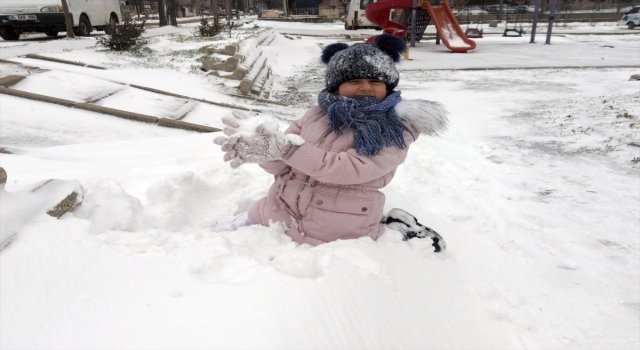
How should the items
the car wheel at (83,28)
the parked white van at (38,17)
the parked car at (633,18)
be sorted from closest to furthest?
the parked white van at (38,17), the car wheel at (83,28), the parked car at (633,18)

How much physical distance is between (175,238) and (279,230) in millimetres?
490

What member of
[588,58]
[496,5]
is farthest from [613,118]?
[496,5]

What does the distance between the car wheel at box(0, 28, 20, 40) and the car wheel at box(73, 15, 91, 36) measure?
1.43 metres

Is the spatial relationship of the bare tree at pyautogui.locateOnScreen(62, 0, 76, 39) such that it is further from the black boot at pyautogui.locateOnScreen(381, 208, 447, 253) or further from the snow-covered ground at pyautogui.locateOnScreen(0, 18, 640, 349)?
the black boot at pyautogui.locateOnScreen(381, 208, 447, 253)

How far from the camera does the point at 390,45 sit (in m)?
2.00

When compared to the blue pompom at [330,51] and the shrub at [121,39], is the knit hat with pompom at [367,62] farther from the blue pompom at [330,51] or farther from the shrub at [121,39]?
the shrub at [121,39]

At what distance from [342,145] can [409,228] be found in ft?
2.09

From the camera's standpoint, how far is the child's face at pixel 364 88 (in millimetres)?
1908

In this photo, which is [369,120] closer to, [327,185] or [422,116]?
[422,116]

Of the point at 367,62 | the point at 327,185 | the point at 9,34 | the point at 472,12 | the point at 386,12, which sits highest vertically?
the point at 472,12

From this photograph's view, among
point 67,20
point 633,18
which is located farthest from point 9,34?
point 633,18

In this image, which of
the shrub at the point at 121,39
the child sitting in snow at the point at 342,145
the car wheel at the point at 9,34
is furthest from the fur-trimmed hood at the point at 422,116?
the car wheel at the point at 9,34

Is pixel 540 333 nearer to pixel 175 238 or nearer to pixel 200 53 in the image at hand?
pixel 175 238

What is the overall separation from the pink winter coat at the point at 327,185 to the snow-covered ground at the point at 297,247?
Answer: 119 mm
